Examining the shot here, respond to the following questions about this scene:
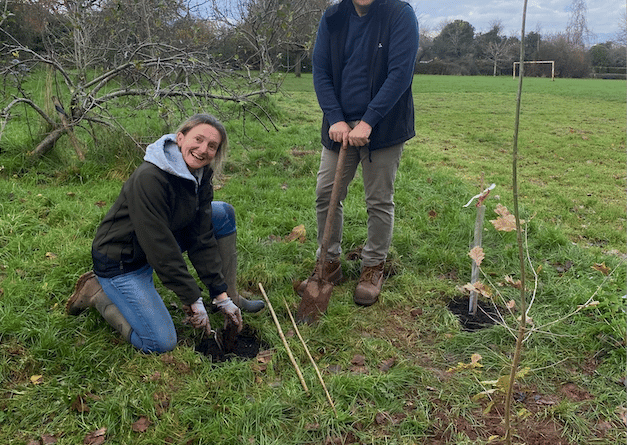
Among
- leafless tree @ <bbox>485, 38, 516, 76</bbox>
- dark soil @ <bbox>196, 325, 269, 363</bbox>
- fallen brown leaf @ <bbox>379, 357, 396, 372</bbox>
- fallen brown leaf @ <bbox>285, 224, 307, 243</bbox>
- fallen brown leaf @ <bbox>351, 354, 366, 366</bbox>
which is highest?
leafless tree @ <bbox>485, 38, 516, 76</bbox>

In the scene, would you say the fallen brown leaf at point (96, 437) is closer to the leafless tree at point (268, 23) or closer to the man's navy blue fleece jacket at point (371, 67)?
the man's navy blue fleece jacket at point (371, 67)

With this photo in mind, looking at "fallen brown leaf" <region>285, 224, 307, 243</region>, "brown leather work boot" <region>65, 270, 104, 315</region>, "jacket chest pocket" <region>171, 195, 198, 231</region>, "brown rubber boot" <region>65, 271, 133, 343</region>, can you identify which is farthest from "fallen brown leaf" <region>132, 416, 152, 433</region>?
"fallen brown leaf" <region>285, 224, 307, 243</region>

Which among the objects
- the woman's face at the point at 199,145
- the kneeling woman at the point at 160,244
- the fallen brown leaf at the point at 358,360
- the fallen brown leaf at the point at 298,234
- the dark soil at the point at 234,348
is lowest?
the fallen brown leaf at the point at 358,360

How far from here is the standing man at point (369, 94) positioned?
295 centimetres

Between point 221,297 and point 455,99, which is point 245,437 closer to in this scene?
point 221,297

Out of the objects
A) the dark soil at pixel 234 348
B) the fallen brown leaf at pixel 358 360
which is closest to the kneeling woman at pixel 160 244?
the dark soil at pixel 234 348

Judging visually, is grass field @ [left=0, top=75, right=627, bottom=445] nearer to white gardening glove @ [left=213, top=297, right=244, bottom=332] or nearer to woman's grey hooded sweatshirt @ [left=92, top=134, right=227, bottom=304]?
white gardening glove @ [left=213, top=297, right=244, bottom=332]

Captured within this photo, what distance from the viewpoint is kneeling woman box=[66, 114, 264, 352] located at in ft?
8.17

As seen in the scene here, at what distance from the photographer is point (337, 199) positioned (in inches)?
124

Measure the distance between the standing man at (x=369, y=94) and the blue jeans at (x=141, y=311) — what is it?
1.33m

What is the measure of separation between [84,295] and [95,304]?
0.09 m

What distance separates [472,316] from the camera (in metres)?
3.16

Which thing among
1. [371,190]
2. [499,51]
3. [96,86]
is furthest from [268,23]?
[499,51]

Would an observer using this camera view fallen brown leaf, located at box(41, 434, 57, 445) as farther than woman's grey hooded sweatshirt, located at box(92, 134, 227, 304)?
No
